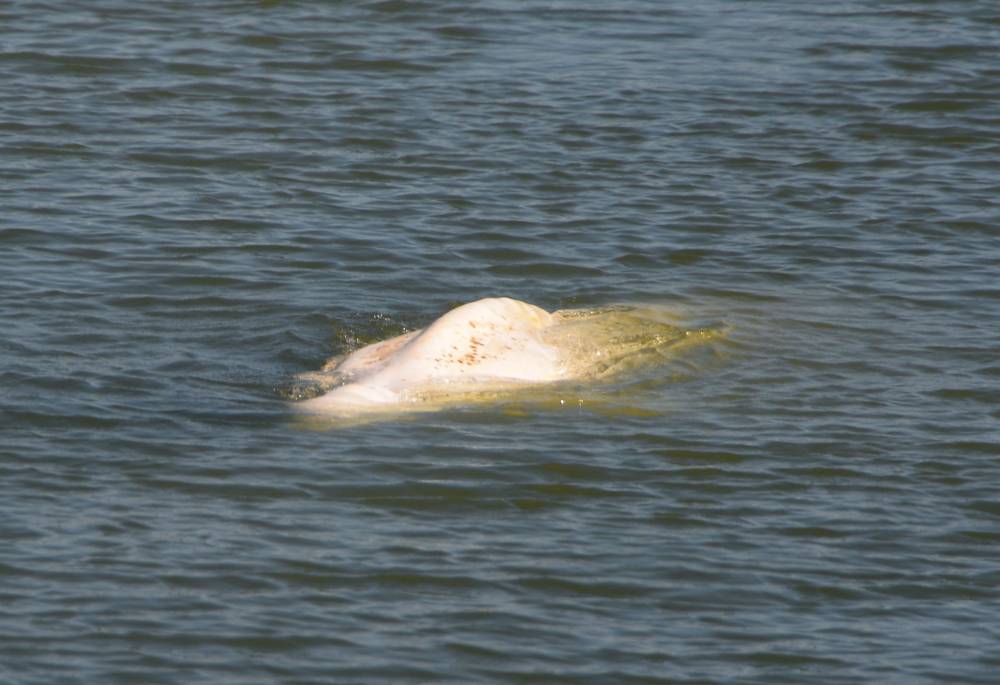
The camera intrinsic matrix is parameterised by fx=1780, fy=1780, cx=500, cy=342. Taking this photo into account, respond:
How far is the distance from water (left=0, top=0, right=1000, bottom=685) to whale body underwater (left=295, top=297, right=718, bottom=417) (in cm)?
25

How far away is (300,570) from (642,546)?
1770 mm

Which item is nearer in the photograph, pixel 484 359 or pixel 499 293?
pixel 484 359

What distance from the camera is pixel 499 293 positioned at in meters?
13.9

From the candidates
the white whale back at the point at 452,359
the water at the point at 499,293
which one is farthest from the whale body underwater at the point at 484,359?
the water at the point at 499,293

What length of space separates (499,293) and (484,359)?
262 centimetres

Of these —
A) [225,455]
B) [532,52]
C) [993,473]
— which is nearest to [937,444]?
[993,473]

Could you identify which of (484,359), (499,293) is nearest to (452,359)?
(484,359)

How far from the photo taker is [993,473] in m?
10.4

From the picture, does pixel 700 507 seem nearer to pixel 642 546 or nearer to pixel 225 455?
pixel 642 546

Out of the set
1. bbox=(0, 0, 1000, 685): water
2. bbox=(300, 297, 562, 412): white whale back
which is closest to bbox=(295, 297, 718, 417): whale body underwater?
bbox=(300, 297, 562, 412): white whale back

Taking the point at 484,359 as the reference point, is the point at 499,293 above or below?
below

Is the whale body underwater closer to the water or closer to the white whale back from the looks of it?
the white whale back

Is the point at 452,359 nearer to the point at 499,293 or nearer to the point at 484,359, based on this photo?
the point at 484,359

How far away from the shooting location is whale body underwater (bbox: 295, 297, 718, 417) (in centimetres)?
1097
